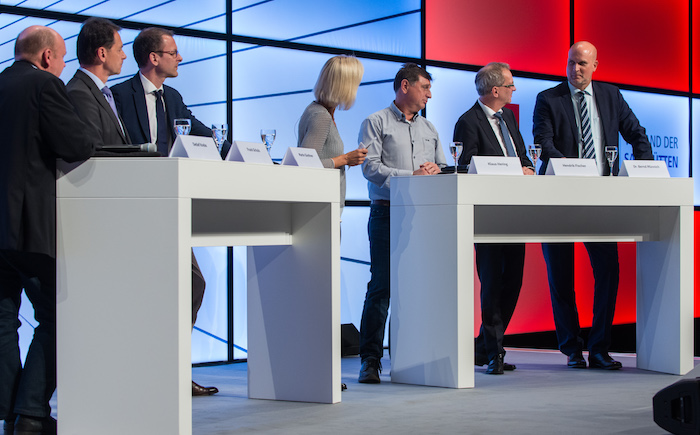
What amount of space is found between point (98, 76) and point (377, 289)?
166 centimetres

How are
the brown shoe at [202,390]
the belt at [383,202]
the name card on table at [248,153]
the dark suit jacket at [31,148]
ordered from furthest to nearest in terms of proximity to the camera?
the belt at [383,202] → the brown shoe at [202,390] → the name card on table at [248,153] → the dark suit jacket at [31,148]

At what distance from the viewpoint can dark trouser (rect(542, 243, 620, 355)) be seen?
173 inches

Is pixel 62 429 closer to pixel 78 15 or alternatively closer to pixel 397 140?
pixel 397 140

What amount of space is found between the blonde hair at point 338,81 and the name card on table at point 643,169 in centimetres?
142

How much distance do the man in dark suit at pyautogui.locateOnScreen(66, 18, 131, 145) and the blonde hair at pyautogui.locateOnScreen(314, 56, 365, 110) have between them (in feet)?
3.00

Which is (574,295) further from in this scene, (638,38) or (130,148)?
(638,38)

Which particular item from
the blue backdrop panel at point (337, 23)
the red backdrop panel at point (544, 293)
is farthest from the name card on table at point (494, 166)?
the red backdrop panel at point (544, 293)

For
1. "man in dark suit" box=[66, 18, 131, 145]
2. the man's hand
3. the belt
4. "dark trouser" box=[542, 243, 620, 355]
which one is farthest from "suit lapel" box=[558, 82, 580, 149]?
"man in dark suit" box=[66, 18, 131, 145]

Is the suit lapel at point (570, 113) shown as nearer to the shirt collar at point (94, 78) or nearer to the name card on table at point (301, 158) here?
the name card on table at point (301, 158)

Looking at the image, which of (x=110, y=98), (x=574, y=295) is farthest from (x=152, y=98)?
(x=574, y=295)

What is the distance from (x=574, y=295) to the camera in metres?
4.41

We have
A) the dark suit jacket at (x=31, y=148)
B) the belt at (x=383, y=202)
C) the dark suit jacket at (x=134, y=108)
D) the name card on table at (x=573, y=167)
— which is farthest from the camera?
the belt at (x=383, y=202)

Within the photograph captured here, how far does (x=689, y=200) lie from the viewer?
424 centimetres

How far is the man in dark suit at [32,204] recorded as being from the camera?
8.36 ft
